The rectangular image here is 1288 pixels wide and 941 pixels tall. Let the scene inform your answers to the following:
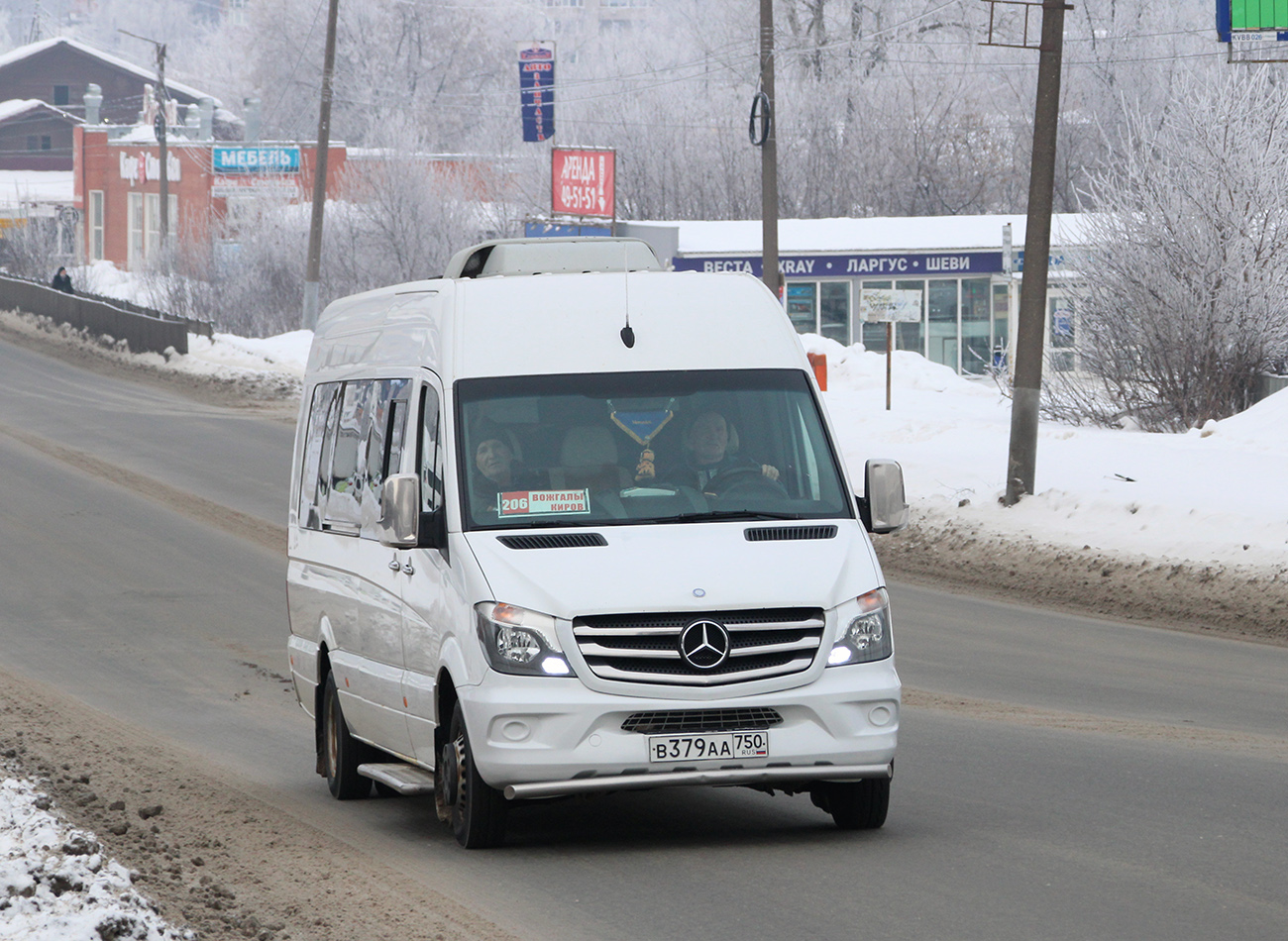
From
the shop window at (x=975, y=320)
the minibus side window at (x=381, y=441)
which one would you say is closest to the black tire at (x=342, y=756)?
the minibus side window at (x=381, y=441)

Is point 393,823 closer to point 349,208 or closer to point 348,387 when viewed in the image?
point 348,387

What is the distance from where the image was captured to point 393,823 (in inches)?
339

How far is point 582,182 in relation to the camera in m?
53.6

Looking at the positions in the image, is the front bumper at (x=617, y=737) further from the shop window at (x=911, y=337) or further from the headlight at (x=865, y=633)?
the shop window at (x=911, y=337)

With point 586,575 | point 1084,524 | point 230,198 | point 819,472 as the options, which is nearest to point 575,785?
point 586,575

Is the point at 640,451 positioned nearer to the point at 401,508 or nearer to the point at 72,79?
the point at 401,508

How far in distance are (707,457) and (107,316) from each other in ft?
123

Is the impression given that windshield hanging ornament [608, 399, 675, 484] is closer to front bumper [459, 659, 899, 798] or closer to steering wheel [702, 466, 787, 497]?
A: steering wheel [702, 466, 787, 497]

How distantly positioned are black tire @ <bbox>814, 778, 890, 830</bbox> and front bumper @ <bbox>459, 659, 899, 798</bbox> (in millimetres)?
396

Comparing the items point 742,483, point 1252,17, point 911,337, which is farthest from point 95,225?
point 742,483

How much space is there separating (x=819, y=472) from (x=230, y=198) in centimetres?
7397

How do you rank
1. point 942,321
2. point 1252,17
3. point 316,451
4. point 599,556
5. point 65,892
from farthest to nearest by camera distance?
point 942,321, point 1252,17, point 316,451, point 599,556, point 65,892

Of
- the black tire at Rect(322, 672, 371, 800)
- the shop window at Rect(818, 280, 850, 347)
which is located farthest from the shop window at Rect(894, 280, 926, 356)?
the black tire at Rect(322, 672, 371, 800)

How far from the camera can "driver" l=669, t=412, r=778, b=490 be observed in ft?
25.6
